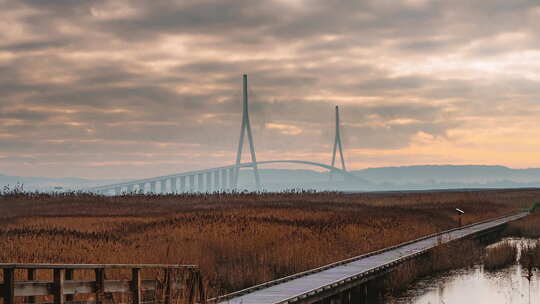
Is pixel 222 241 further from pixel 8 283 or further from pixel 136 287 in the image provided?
pixel 8 283

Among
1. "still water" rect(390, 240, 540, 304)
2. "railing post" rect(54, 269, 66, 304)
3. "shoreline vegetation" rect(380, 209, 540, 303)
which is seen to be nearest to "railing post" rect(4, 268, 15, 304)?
"railing post" rect(54, 269, 66, 304)

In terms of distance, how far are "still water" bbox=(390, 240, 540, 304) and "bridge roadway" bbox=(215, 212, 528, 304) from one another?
1.21m

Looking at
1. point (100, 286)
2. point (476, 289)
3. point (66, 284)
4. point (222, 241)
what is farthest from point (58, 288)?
point (476, 289)

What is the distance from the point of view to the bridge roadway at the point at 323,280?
51.3ft

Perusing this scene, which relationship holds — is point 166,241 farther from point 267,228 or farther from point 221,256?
point 267,228

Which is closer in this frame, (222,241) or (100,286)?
(100,286)

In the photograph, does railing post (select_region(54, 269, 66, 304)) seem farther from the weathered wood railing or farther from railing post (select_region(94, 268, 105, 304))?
railing post (select_region(94, 268, 105, 304))

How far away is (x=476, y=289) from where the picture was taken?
21844mm

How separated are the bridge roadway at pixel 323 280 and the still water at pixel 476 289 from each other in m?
1.21

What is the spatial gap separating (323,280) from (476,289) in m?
6.11

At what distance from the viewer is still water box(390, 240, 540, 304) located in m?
20.3

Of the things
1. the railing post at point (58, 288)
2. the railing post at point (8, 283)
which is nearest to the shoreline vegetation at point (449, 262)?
the railing post at point (58, 288)

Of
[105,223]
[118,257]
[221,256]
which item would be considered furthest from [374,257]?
[105,223]

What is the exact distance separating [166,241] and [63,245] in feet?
11.2
